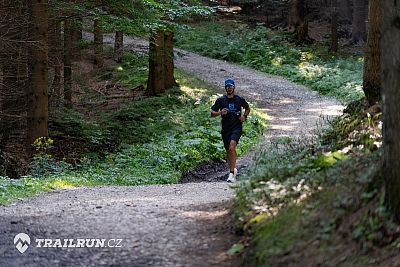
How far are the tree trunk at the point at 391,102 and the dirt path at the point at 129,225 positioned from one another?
164 centimetres

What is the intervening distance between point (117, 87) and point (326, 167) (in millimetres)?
21754

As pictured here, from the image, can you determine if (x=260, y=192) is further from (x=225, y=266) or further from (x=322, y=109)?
(x=322, y=109)

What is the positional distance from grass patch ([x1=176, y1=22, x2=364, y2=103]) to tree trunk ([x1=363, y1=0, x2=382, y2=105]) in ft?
42.0

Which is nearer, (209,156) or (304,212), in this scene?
(304,212)

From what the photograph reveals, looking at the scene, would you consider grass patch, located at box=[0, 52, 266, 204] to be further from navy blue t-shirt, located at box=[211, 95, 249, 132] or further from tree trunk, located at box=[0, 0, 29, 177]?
navy blue t-shirt, located at box=[211, 95, 249, 132]

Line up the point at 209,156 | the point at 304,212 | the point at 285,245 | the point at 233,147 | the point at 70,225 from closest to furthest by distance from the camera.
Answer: the point at 285,245 < the point at 304,212 < the point at 70,225 < the point at 233,147 < the point at 209,156

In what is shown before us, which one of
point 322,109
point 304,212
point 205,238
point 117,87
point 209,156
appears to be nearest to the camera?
point 304,212

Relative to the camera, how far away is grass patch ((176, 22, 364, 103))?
27562 millimetres

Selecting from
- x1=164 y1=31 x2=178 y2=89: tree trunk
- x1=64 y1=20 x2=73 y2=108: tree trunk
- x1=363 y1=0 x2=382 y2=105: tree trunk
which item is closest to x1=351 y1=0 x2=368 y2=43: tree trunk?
x1=164 y1=31 x2=178 y2=89: tree trunk

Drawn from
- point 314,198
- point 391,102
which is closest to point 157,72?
point 314,198

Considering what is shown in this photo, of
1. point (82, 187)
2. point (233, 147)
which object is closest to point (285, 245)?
point (233, 147)

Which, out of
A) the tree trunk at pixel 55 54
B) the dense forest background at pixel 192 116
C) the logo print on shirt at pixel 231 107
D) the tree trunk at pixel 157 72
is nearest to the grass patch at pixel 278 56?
the dense forest background at pixel 192 116

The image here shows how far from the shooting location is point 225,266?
18.4 ft

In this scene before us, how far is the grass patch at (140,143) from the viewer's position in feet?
44.9
